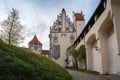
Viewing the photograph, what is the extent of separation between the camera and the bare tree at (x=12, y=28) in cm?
3155

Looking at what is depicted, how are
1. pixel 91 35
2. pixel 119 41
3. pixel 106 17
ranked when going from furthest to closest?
1. pixel 91 35
2. pixel 106 17
3. pixel 119 41

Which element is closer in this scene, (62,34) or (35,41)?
(62,34)

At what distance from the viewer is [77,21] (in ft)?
175

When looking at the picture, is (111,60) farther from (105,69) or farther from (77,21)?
(77,21)

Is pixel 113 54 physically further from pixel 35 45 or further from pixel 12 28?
pixel 35 45

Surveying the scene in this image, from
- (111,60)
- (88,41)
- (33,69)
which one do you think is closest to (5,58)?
(33,69)

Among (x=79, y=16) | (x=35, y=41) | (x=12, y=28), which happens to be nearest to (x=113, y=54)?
(x=12, y=28)

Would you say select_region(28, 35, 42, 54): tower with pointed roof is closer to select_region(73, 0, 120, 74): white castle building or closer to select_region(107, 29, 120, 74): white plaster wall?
select_region(73, 0, 120, 74): white castle building

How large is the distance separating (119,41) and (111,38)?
384cm

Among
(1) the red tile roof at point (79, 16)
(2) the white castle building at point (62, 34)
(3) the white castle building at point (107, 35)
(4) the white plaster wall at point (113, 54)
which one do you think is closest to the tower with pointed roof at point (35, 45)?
(2) the white castle building at point (62, 34)

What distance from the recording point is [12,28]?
3173 centimetres

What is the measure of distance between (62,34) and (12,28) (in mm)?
21379

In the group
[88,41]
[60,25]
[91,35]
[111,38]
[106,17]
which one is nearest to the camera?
[106,17]

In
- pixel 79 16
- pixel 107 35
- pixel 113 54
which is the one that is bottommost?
pixel 113 54
